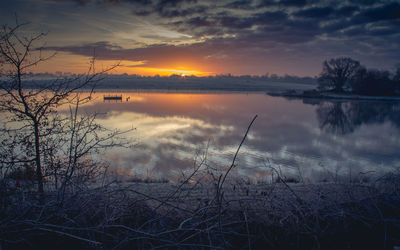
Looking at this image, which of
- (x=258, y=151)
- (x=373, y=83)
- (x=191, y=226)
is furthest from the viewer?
(x=373, y=83)

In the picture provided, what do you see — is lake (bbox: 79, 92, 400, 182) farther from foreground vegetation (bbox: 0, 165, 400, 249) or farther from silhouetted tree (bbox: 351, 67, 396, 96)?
silhouetted tree (bbox: 351, 67, 396, 96)

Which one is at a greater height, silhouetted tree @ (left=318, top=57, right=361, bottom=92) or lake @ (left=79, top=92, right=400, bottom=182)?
silhouetted tree @ (left=318, top=57, right=361, bottom=92)

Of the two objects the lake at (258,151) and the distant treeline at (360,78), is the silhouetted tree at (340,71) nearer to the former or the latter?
the distant treeline at (360,78)

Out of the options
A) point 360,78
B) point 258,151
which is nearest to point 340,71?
point 360,78

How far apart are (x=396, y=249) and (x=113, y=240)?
2.30 metres

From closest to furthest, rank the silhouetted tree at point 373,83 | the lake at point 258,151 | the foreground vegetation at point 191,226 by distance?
the foreground vegetation at point 191,226, the lake at point 258,151, the silhouetted tree at point 373,83

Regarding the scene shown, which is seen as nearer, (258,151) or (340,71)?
(258,151)

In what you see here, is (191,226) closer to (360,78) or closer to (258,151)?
(258,151)

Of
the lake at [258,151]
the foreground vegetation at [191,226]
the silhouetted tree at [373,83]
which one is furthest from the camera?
the silhouetted tree at [373,83]

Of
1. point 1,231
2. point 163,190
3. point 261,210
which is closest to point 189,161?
point 163,190

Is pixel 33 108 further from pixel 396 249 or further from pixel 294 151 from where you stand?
pixel 294 151

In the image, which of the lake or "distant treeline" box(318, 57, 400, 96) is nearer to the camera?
the lake

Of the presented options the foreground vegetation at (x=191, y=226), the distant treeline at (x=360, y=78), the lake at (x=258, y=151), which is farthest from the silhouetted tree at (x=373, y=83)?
the foreground vegetation at (x=191, y=226)

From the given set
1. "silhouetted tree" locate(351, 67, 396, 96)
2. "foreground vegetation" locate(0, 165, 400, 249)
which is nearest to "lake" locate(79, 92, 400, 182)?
"foreground vegetation" locate(0, 165, 400, 249)
